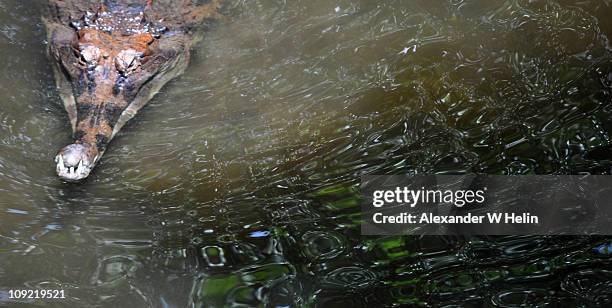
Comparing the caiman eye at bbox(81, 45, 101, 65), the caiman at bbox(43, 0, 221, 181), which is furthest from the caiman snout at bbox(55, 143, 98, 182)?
the caiman eye at bbox(81, 45, 101, 65)

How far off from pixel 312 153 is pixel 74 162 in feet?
4.90

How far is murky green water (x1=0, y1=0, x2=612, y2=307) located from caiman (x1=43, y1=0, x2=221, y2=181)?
125mm

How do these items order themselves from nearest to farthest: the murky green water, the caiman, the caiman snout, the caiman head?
the murky green water, the caiman snout, the caiman head, the caiman

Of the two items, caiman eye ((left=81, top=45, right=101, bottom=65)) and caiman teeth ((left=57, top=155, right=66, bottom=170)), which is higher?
caiman eye ((left=81, top=45, right=101, bottom=65))

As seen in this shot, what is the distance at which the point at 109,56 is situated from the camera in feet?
16.1

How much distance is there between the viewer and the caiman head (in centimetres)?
423

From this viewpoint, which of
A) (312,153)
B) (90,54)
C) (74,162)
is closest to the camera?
(74,162)

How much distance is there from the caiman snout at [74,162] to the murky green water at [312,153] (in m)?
0.09

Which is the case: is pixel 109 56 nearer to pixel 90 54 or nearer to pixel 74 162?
pixel 90 54

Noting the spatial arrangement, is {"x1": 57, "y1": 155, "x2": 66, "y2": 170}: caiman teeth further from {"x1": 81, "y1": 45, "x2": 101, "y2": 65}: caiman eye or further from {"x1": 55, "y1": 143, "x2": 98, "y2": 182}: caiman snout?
{"x1": 81, "y1": 45, "x2": 101, "y2": 65}: caiman eye

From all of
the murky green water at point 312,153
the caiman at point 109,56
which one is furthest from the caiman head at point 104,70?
the murky green water at point 312,153

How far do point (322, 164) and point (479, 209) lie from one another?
1014mm

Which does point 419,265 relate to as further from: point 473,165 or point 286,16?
point 286,16

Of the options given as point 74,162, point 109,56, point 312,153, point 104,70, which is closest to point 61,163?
point 74,162
